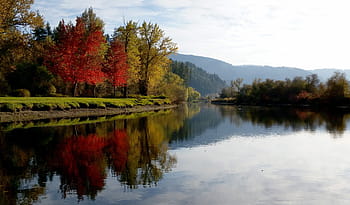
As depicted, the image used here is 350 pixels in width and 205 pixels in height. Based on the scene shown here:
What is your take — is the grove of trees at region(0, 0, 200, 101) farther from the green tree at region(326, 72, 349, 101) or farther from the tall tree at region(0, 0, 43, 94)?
the green tree at region(326, 72, 349, 101)

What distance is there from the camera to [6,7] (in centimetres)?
2931

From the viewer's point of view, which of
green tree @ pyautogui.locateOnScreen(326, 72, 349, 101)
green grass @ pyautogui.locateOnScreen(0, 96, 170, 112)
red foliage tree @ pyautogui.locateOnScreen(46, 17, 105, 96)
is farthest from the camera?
green tree @ pyautogui.locateOnScreen(326, 72, 349, 101)

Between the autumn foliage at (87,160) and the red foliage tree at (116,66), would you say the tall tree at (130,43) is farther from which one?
the autumn foliage at (87,160)

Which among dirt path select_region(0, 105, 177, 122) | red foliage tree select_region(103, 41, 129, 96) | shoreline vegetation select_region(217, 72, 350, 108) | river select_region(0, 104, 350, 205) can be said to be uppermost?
red foliage tree select_region(103, 41, 129, 96)

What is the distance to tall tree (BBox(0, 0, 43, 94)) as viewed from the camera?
2945 centimetres

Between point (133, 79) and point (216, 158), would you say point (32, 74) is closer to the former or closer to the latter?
point (133, 79)

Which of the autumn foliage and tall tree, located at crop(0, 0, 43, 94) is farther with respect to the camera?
tall tree, located at crop(0, 0, 43, 94)

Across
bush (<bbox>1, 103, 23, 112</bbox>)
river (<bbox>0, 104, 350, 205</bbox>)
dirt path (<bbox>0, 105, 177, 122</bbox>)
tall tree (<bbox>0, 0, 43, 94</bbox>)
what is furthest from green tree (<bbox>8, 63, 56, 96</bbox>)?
river (<bbox>0, 104, 350, 205</bbox>)

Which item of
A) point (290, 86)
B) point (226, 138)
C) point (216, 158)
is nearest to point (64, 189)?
point (216, 158)

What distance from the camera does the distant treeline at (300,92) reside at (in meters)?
72.6

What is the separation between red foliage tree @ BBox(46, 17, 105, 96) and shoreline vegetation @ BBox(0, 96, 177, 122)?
A: 550 centimetres

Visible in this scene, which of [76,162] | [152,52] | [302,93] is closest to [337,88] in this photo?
[302,93]

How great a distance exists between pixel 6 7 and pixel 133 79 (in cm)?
3018

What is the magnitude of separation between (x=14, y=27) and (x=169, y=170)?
87.3 feet
